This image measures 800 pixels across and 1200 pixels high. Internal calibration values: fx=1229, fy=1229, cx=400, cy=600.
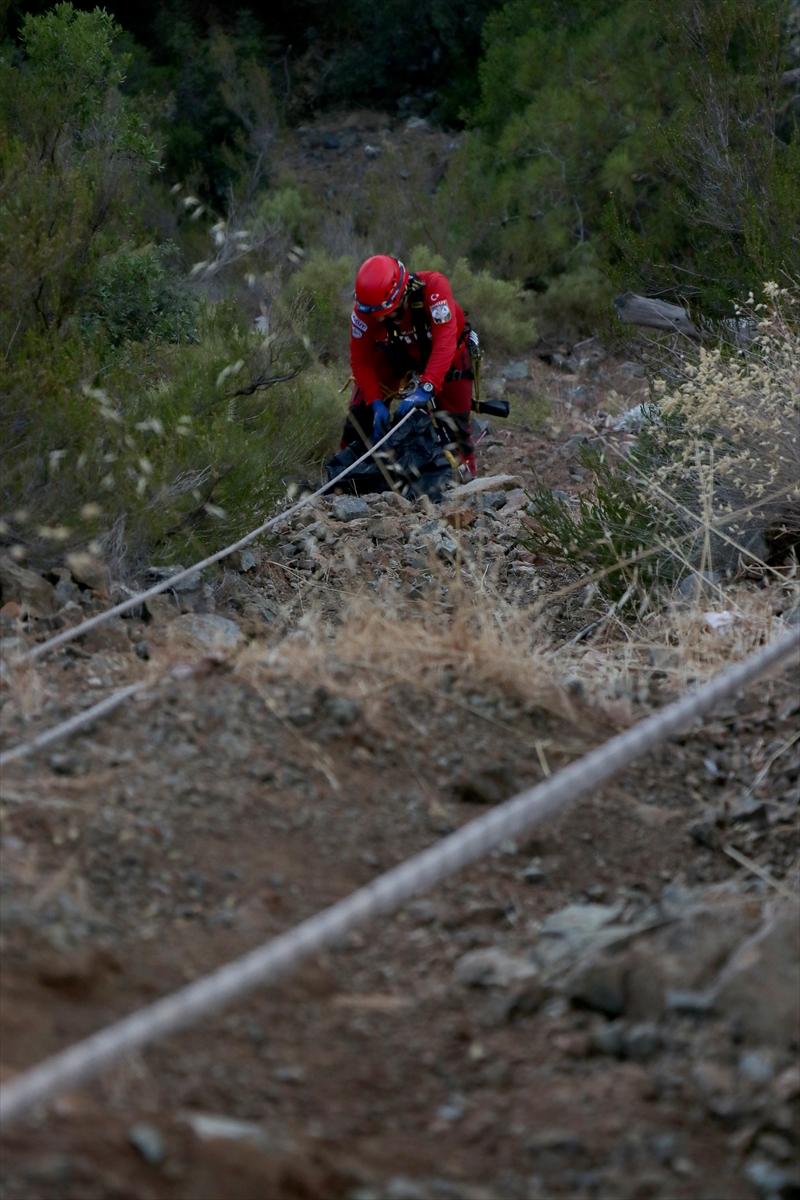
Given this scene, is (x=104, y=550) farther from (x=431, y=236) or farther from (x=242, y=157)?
(x=242, y=157)

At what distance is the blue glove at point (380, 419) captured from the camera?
6660 millimetres

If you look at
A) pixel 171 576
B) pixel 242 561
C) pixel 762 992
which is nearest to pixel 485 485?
pixel 242 561

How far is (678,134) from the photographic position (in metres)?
9.18

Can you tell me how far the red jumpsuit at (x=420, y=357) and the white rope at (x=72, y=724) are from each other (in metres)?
3.99

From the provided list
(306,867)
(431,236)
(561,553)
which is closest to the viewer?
(306,867)

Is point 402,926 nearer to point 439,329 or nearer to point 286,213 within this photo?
point 439,329

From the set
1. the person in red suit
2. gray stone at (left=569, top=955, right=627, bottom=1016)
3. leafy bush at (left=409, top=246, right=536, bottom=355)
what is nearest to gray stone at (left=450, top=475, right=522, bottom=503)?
the person in red suit

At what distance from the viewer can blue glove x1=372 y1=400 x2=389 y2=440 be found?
666 cm

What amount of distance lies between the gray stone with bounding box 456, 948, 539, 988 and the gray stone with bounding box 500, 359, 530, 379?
331 inches

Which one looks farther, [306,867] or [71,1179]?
[306,867]

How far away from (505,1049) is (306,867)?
55 centimetres

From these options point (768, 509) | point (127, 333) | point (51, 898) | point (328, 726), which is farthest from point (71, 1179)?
point (127, 333)

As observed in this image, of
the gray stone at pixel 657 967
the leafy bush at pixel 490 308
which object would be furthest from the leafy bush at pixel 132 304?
the gray stone at pixel 657 967

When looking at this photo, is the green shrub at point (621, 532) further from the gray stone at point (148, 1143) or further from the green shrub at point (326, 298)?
the green shrub at point (326, 298)
